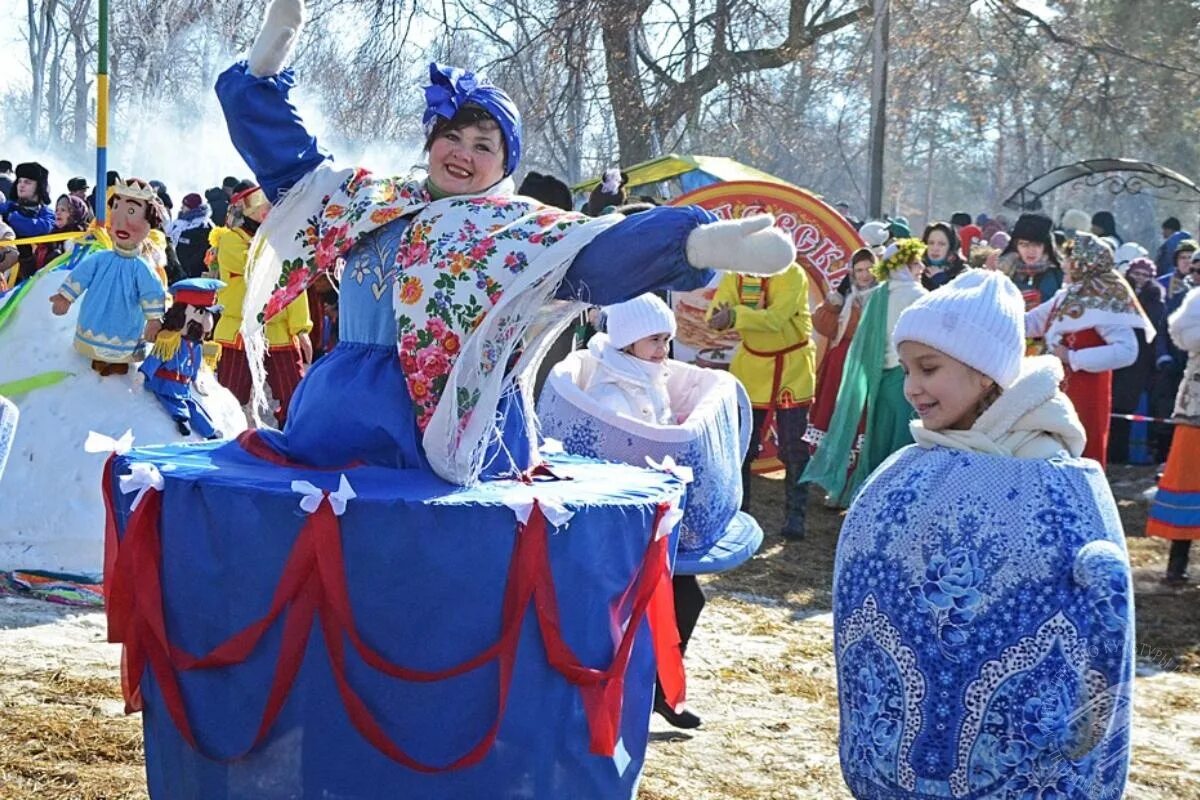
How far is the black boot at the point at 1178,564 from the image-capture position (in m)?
8.02

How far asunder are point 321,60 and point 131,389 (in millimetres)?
14617

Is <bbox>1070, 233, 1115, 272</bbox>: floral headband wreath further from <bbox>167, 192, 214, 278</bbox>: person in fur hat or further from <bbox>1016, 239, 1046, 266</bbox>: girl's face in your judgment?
<bbox>167, 192, 214, 278</bbox>: person in fur hat

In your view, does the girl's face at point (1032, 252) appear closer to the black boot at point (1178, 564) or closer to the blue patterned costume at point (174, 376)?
the black boot at point (1178, 564)

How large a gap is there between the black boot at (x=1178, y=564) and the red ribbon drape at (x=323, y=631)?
18.2ft

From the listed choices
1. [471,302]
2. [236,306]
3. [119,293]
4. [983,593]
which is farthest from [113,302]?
[983,593]

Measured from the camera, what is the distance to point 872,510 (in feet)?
9.75

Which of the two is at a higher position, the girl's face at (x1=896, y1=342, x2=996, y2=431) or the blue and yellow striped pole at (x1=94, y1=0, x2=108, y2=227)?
the blue and yellow striped pole at (x1=94, y1=0, x2=108, y2=227)

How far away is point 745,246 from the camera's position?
2.99m

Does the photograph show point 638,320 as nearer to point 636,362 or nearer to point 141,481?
point 636,362

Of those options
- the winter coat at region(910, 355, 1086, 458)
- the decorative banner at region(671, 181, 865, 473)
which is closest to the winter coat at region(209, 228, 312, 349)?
the decorative banner at region(671, 181, 865, 473)

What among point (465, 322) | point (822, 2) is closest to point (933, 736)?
point (465, 322)

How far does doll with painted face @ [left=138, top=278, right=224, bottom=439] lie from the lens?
21.0ft

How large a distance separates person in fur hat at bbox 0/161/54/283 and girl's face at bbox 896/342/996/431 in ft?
34.0

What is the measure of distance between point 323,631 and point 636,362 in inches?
112
